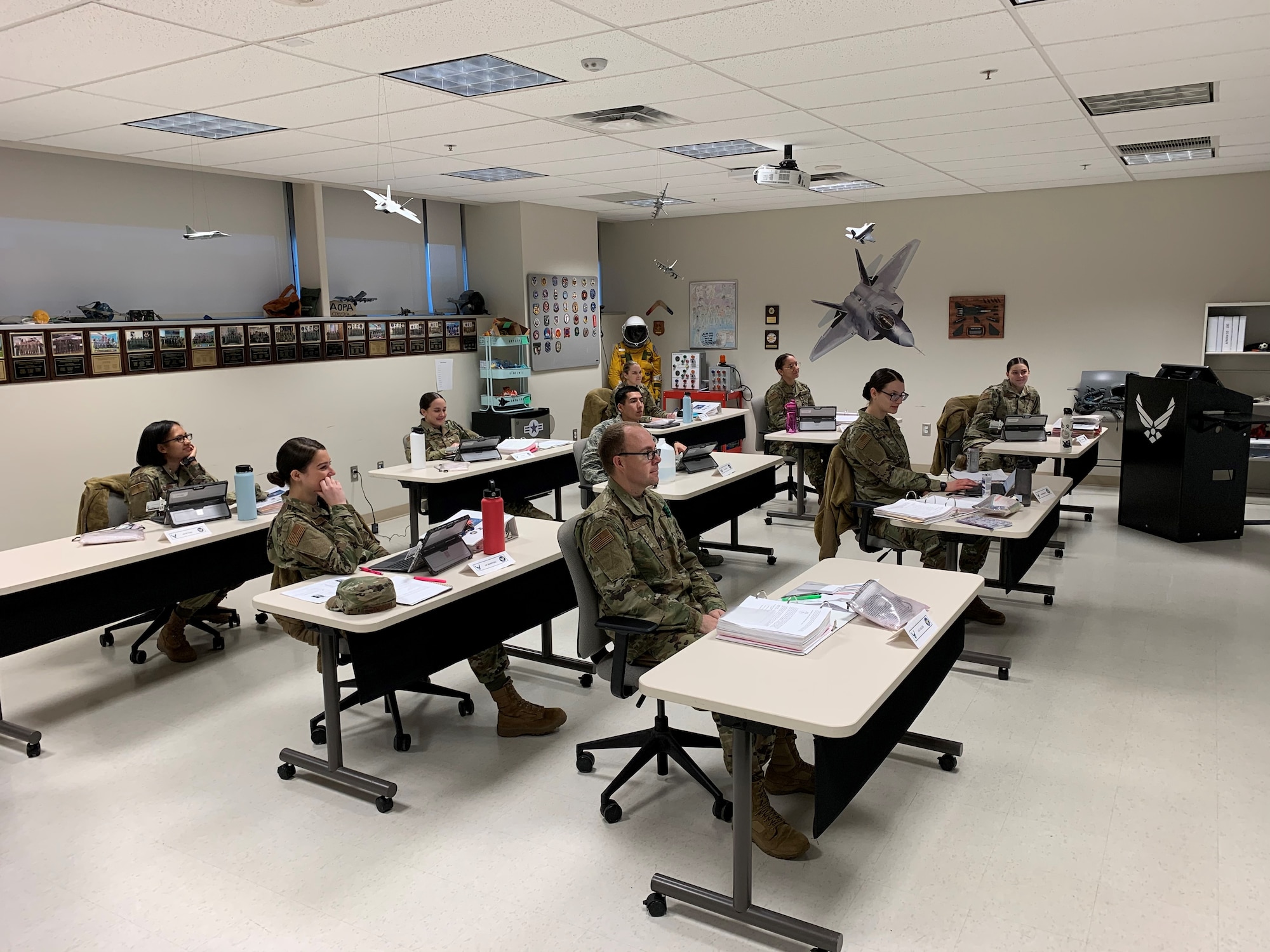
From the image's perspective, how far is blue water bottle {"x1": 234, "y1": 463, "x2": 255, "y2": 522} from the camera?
442 cm

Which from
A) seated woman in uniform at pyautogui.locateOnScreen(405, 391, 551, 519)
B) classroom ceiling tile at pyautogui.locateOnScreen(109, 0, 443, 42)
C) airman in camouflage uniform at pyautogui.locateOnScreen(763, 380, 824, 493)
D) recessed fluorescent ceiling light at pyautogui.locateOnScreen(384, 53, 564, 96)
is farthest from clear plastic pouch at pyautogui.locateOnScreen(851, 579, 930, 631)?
airman in camouflage uniform at pyautogui.locateOnScreen(763, 380, 824, 493)

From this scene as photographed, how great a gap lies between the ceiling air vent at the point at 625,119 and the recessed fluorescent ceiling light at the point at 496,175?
1769 mm

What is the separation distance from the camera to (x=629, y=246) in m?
11.4

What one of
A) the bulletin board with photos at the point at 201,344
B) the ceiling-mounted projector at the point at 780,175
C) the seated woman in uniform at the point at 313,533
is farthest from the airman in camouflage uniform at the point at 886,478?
the bulletin board with photos at the point at 201,344

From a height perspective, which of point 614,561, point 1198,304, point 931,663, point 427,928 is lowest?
point 427,928

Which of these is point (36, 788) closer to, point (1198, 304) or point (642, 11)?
point (642, 11)

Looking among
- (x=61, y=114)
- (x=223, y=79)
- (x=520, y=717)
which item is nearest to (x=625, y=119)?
(x=223, y=79)

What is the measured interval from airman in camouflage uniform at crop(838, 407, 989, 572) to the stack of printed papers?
2.02 meters

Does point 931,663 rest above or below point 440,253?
below

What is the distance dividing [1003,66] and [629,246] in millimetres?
7584

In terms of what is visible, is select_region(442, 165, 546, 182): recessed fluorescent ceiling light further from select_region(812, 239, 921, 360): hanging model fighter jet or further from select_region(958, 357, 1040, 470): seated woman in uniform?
select_region(958, 357, 1040, 470): seated woman in uniform

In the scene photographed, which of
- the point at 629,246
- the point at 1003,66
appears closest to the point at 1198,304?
the point at 1003,66

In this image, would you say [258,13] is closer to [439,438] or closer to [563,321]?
[439,438]

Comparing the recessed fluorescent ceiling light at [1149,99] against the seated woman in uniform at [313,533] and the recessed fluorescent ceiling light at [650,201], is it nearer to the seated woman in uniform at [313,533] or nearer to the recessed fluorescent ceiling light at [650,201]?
the seated woman in uniform at [313,533]
